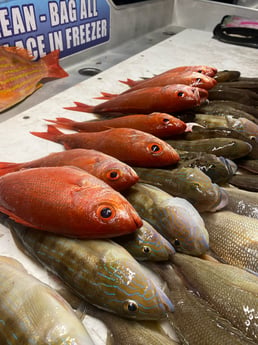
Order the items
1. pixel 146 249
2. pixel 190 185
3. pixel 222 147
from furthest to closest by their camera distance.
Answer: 1. pixel 222 147
2. pixel 190 185
3. pixel 146 249

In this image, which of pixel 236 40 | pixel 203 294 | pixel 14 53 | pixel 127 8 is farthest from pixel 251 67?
pixel 203 294

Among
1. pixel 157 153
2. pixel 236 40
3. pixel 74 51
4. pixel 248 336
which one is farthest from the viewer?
pixel 236 40

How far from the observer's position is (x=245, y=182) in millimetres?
1431

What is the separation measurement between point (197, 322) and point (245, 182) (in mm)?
749

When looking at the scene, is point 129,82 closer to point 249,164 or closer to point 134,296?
point 249,164

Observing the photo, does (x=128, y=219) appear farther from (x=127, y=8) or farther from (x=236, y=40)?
(x=236, y=40)

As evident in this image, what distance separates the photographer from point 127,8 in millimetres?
3328

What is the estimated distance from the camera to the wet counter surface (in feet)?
3.85

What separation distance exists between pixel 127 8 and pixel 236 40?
1.29 meters

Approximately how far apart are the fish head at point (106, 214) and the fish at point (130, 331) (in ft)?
0.75

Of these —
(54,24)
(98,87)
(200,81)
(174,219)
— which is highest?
(54,24)

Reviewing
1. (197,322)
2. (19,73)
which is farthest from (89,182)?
(19,73)

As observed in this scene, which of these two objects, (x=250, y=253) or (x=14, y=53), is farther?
(x=14, y=53)

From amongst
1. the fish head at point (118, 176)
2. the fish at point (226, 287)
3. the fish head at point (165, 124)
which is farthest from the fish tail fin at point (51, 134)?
the fish at point (226, 287)
